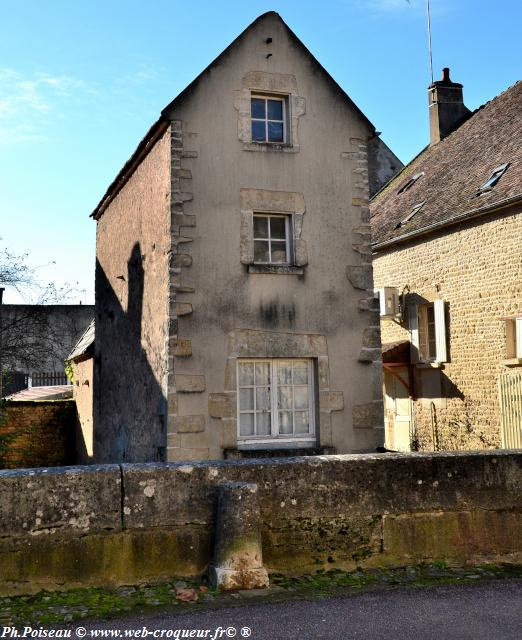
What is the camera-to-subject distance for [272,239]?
10.8 m

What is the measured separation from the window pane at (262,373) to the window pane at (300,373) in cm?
43

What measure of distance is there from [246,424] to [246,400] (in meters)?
0.34

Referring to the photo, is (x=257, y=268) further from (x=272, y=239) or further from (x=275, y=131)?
(x=275, y=131)

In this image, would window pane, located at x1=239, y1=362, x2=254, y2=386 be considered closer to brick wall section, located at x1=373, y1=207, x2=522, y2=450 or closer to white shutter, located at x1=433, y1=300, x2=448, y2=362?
brick wall section, located at x1=373, y1=207, x2=522, y2=450

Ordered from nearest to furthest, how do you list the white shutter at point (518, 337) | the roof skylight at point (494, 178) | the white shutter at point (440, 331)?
the white shutter at point (518, 337)
the roof skylight at point (494, 178)
the white shutter at point (440, 331)

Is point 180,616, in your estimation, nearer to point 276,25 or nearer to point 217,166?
point 217,166

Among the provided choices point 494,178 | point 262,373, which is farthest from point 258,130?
point 494,178

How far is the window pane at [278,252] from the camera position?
35.1 feet

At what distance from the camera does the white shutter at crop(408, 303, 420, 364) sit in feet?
57.1

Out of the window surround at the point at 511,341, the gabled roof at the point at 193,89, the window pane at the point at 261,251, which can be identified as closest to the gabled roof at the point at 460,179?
the window surround at the point at 511,341

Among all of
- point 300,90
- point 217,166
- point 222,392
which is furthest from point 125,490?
point 300,90

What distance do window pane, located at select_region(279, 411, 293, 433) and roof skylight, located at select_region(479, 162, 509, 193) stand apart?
8091 millimetres

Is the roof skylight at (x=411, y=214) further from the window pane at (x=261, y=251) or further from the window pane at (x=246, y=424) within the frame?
the window pane at (x=246, y=424)

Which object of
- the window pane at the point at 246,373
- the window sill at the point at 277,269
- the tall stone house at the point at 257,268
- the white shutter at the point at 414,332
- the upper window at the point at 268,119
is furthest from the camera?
the white shutter at the point at 414,332
